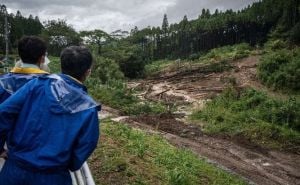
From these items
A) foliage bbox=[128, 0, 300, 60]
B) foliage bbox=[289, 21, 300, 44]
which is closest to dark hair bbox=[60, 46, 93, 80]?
foliage bbox=[289, 21, 300, 44]

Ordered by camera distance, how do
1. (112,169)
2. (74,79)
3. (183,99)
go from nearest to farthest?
1. (74,79)
2. (112,169)
3. (183,99)

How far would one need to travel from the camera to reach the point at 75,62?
3189mm

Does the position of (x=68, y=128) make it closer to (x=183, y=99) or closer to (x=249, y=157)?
(x=249, y=157)

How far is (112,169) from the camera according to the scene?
236 inches

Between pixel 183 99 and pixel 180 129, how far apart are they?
8.07 metres

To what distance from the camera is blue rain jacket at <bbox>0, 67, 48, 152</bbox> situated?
139 inches

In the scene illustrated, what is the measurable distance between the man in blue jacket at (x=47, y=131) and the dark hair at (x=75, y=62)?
17cm

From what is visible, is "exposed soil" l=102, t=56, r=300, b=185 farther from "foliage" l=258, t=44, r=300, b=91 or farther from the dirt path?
"foliage" l=258, t=44, r=300, b=91

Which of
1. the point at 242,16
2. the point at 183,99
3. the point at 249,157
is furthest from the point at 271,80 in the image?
the point at 242,16

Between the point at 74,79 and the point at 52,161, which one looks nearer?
the point at 52,161

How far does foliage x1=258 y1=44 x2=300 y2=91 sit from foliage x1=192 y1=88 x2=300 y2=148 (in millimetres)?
3816

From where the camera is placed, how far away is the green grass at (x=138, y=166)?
233 inches

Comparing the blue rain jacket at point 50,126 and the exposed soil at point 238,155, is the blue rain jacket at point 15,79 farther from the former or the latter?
the exposed soil at point 238,155

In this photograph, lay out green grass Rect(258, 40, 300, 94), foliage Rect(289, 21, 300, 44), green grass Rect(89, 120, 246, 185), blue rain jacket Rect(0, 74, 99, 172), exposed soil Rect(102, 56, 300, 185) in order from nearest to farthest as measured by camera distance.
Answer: blue rain jacket Rect(0, 74, 99, 172) < green grass Rect(89, 120, 246, 185) < exposed soil Rect(102, 56, 300, 185) < green grass Rect(258, 40, 300, 94) < foliage Rect(289, 21, 300, 44)
